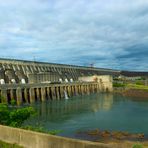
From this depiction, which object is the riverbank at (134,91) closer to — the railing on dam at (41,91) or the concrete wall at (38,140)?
the railing on dam at (41,91)

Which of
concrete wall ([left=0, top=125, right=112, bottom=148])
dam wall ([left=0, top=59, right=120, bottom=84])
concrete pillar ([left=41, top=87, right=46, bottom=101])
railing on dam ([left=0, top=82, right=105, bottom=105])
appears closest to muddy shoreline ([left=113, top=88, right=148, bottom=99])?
railing on dam ([left=0, top=82, right=105, bottom=105])

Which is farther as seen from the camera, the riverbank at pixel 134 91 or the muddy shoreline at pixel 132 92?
the riverbank at pixel 134 91

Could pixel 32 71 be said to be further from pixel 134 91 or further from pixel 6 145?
pixel 6 145

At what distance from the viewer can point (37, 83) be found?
7200 centimetres

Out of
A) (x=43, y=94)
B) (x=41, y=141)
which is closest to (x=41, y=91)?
(x=43, y=94)

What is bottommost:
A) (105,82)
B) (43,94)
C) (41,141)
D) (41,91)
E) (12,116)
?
(43,94)

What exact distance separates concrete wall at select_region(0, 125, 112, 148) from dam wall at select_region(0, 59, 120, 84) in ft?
200

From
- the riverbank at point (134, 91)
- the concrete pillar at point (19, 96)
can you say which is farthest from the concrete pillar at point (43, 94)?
the riverbank at point (134, 91)

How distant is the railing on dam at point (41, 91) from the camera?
60869 mm

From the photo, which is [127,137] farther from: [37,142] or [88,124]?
[37,142]

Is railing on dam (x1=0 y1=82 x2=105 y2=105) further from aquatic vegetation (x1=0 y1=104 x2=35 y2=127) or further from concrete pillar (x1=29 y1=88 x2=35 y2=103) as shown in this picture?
aquatic vegetation (x1=0 y1=104 x2=35 y2=127)

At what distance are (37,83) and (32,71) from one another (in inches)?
→ 1161

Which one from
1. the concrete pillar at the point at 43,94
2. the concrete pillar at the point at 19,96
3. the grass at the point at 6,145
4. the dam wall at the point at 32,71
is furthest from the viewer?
the dam wall at the point at 32,71

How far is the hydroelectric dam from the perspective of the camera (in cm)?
6256
